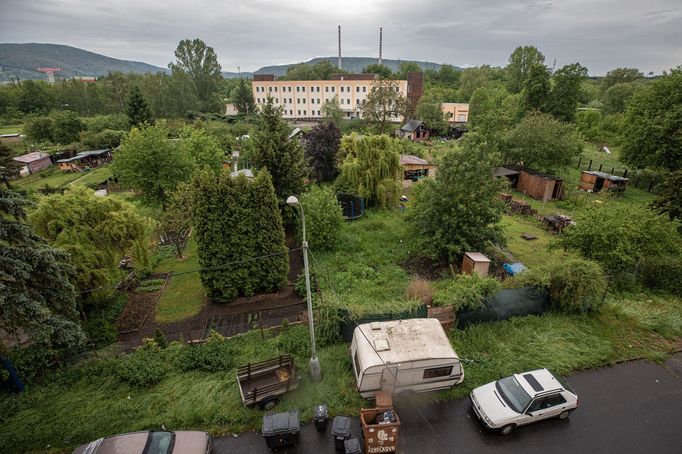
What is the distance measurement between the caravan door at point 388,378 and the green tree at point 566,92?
51013mm

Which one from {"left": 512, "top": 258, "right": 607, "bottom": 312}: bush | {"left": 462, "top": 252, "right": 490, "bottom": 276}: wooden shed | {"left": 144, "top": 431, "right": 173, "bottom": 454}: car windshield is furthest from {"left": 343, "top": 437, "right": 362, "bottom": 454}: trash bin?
{"left": 462, "top": 252, "right": 490, "bottom": 276}: wooden shed

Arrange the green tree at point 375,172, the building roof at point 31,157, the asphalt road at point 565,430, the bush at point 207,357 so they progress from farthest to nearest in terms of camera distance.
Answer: the building roof at point 31,157 → the green tree at point 375,172 → the bush at point 207,357 → the asphalt road at point 565,430

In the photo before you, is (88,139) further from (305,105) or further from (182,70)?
(305,105)

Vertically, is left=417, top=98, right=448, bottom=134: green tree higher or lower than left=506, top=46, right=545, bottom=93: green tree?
lower

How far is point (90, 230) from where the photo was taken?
1452cm

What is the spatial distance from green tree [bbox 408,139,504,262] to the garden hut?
52871 millimetres

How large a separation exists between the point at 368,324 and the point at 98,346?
11526 mm

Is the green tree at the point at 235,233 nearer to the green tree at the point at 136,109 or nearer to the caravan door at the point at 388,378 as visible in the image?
the caravan door at the point at 388,378

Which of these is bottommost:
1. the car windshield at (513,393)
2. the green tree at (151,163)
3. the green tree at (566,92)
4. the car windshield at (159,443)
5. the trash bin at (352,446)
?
the trash bin at (352,446)

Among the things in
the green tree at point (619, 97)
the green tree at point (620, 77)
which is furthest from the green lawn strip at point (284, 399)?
the green tree at point (620, 77)

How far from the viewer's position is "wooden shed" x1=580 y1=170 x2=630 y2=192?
3234 cm

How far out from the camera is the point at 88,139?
171 ft

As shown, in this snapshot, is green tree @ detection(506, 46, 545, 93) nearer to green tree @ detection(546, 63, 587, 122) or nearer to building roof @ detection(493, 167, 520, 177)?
green tree @ detection(546, 63, 587, 122)

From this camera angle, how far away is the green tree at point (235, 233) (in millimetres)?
15664
